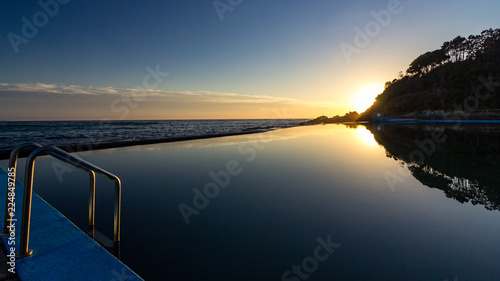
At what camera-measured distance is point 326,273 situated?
9.48 ft

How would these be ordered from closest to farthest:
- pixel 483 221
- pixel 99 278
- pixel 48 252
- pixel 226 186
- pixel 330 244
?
pixel 99 278 < pixel 48 252 < pixel 330 244 < pixel 483 221 < pixel 226 186

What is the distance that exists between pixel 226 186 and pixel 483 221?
5.48 m

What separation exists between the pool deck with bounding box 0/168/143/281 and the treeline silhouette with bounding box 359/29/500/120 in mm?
56625

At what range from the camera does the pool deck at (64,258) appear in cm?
230

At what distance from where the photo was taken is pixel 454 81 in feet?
182

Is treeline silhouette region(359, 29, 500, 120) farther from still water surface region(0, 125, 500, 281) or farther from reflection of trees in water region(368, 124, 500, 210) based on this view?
still water surface region(0, 125, 500, 281)

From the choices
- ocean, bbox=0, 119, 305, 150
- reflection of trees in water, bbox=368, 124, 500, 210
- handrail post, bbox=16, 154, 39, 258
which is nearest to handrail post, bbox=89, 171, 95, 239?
handrail post, bbox=16, 154, 39, 258

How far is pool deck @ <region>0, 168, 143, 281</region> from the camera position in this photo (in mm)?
2301

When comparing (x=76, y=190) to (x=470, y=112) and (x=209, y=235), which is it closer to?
(x=209, y=235)

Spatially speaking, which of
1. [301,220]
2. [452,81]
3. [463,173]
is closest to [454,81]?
[452,81]

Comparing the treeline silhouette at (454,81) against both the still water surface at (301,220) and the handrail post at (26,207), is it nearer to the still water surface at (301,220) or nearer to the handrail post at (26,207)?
the still water surface at (301,220)

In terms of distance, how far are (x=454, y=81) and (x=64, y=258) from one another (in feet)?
245

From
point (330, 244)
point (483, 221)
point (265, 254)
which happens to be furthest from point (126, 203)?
point (483, 221)

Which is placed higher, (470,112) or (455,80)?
(455,80)
